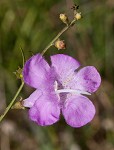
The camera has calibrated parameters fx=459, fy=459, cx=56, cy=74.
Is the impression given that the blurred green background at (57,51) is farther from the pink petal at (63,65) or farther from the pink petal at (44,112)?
the pink petal at (44,112)

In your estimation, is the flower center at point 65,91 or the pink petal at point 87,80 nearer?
the flower center at point 65,91

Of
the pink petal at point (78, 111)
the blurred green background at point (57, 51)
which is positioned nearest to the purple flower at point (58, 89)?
the pink petal at point (78, 111)

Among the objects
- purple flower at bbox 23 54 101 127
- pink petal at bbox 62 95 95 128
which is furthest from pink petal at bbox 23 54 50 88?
pink petal at bbox 62 95 95 128

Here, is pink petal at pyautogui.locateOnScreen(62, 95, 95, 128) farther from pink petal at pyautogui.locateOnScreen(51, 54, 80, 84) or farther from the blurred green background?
the blurred green background

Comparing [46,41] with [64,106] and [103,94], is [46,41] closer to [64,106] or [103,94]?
[103,94]

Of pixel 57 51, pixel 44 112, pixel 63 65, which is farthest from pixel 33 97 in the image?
pixel 57 51
